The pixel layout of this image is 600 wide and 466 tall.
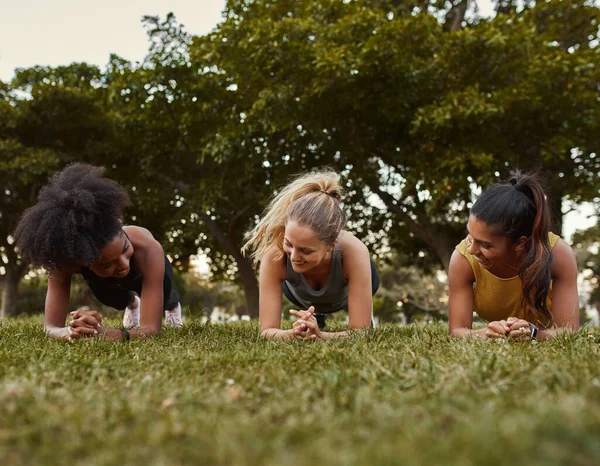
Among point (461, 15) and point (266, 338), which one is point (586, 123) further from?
point (266, 338)

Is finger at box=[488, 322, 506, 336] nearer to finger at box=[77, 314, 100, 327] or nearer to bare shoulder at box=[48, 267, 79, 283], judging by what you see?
finger at box=[77, 314, 100, 327]

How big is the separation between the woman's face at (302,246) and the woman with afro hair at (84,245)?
1.26m

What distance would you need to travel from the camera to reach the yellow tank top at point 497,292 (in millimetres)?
4699

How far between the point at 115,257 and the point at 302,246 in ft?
4.80

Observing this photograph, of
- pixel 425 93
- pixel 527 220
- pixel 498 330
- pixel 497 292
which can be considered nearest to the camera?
pixel 498 330

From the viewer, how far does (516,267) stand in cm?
469

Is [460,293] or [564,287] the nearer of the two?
[564,287]

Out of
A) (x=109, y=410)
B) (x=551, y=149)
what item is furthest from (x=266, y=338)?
(x=551, y=149)

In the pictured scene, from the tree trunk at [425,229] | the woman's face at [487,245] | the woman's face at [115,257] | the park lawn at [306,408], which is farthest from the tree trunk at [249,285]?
the park lawn at [306,408]

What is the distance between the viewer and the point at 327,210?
14.6 ft

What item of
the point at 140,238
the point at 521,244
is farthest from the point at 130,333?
the point at 521,244

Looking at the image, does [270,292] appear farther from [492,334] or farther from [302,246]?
[492,334]

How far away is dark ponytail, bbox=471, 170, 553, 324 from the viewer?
423 cm

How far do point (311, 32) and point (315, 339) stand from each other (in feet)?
31.5
